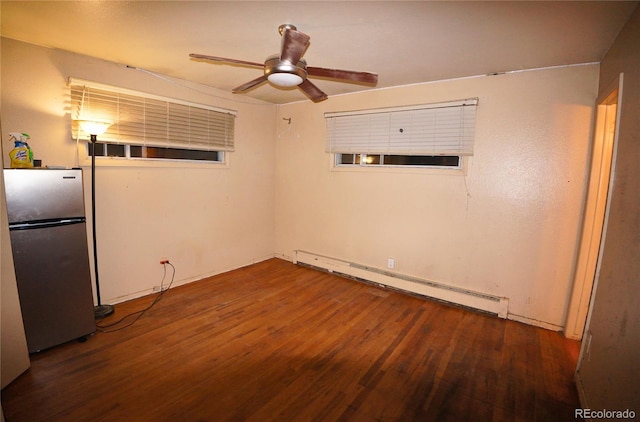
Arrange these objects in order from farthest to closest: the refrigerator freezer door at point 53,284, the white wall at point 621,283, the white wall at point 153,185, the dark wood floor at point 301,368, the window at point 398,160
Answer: the window at point 398,160 < the white wall at point 153,185 < the refrigerator freezer door at point 53,284 < the dark wood floor at point 301,368 < the white wall at point 621,283

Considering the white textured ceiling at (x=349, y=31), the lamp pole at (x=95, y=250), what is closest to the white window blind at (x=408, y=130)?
the white textured ceiling at (x=349, y=31)

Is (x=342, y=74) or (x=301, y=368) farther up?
(x=342, y=74)

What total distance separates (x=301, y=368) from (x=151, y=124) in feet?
9.61

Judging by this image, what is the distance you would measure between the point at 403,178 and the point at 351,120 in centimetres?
106

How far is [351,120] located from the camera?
3848mm

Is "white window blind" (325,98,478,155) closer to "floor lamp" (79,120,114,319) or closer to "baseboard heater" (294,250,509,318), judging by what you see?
"baseboard heater" (294,250,509,318)

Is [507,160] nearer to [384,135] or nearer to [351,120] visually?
[384,135]

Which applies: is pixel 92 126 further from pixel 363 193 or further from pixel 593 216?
pixel 593 216

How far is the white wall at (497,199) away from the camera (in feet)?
8.61

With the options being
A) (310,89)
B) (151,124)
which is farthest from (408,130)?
(151,124)

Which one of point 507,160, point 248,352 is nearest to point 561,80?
point 507,160

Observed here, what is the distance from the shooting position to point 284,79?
1927 millimetres

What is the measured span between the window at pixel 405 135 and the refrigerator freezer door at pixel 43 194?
2831 mm

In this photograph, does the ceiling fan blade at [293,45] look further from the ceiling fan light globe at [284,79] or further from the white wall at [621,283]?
the white wall at [621,283]
